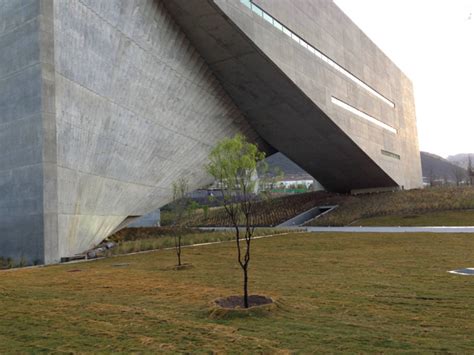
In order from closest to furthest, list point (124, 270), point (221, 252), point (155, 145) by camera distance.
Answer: point (124, 270) → point (221, 252) → point (155, 145)

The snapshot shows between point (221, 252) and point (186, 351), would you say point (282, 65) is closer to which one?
point (221, 252)

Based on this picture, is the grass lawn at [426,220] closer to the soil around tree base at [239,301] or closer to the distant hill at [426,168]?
the soil around tree base at [239,301]

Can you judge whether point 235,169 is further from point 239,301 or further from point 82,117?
point 82,117

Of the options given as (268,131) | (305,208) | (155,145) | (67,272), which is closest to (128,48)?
(155,145)

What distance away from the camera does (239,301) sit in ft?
24.1

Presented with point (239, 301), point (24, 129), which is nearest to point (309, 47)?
point (24, 129)

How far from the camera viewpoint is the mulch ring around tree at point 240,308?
646 cm

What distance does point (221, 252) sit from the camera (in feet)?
56.2

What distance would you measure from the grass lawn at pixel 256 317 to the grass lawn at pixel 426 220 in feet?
52.7

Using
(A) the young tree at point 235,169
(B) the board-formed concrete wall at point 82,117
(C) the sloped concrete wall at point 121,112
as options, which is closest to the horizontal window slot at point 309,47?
(C) the sloped concrete wall at point 121,112

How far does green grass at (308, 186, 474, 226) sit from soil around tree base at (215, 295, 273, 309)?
25867mm

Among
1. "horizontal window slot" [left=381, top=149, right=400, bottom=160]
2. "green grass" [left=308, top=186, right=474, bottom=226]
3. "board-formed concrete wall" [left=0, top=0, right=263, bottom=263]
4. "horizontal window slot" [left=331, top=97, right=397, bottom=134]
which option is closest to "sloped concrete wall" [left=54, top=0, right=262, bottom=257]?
"board-formed concrete wall" [left=0, top=0, right=263, bottom=263]

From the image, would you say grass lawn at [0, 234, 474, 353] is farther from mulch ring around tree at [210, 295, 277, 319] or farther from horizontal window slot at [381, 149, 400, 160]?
horizontal window slot at [381, 149, 400, 160]

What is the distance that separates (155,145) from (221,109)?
312 inches
